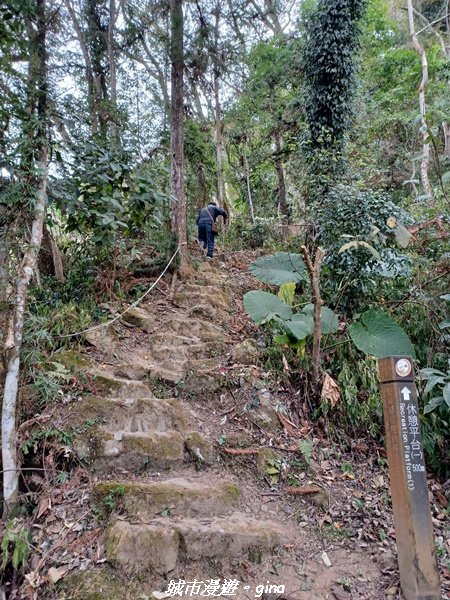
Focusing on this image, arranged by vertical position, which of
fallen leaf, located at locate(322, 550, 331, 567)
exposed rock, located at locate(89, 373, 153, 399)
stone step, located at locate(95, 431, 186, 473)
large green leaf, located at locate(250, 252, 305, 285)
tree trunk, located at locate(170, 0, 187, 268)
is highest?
tree trunk, located at locate(170, 0, 187, 268)

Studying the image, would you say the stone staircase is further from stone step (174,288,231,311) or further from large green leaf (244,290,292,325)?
stone step (174,288,231,311)

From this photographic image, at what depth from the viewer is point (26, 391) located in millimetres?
3035

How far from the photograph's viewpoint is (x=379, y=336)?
12.7 feet

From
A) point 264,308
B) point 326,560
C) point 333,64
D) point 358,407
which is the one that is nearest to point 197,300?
point 264,308

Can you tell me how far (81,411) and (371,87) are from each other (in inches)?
479

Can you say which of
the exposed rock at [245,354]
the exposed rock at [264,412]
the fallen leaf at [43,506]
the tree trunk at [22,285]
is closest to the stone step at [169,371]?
the exposed rock at [245,354]

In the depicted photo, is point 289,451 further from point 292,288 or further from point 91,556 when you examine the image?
point 292,288

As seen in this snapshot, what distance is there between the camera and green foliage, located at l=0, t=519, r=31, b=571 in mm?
2193

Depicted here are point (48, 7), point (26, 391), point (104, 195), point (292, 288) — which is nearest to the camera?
point (26, 391)

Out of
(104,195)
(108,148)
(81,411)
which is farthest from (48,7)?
(81,411)

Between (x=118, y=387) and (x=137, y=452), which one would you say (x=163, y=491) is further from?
(x=118, y=387)

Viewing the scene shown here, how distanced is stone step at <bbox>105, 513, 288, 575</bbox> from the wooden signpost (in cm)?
84

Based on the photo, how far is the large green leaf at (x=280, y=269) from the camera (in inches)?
188

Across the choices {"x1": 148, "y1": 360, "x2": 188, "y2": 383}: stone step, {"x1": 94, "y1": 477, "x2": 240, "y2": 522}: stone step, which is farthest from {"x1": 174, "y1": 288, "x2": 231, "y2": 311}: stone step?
{"x1": 94, "y1": 477, "x2": 240, "y2": 522}: stone step
